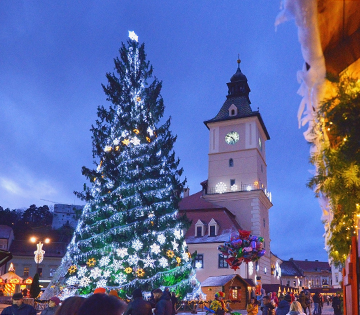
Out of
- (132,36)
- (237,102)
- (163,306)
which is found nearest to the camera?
(163,306)

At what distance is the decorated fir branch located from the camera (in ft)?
12.2

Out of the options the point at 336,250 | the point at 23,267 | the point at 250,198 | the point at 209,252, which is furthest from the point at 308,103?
the point at 23,267

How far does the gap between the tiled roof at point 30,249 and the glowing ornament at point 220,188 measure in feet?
99.0

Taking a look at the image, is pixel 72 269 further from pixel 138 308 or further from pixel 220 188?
pixel 220 188

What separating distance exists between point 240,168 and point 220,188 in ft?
10.5

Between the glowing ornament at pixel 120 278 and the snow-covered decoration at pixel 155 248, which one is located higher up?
the snow-covered decoration at pixel 155 248

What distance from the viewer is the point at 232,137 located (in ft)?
154

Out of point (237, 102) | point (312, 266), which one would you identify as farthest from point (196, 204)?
point (312, 266)

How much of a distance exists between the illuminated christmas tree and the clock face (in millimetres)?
24841

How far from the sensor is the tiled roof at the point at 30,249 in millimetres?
62084

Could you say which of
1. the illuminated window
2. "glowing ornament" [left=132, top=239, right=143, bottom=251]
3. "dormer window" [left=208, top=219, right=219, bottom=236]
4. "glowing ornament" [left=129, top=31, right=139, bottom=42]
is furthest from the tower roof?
"glowing ornament" [left=132, top=239, right=143, bottom=251]

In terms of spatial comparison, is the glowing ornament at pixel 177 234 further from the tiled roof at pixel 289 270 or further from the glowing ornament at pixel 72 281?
the tiled roof at pixel 289 270

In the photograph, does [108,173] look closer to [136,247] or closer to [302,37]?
[136,247]

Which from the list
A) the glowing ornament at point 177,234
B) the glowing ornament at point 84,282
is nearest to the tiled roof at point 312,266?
the glowing ornament at point 177,234
